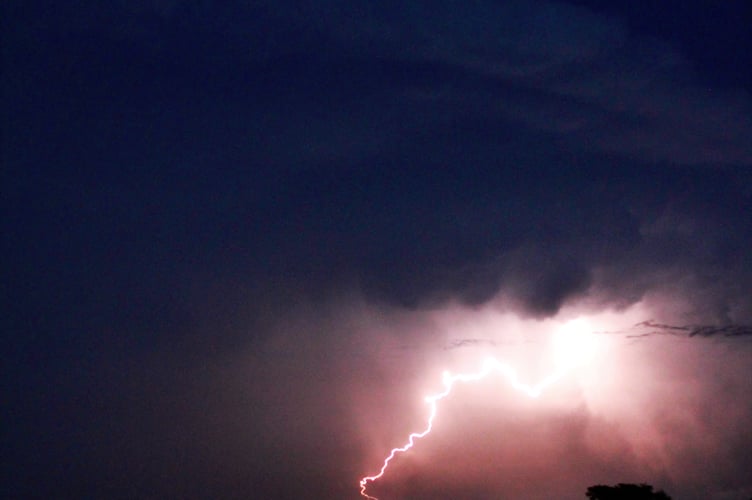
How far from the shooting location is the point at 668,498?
190 ft

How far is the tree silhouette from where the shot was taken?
189 feet

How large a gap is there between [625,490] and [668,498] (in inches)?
116

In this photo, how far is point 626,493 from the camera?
5781 cm

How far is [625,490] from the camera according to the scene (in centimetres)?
5816

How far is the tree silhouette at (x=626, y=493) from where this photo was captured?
57594 mm
